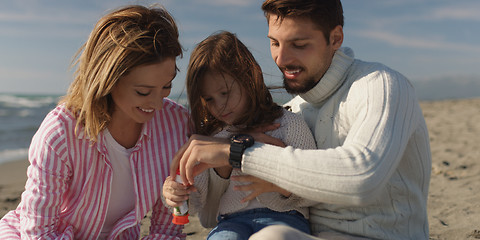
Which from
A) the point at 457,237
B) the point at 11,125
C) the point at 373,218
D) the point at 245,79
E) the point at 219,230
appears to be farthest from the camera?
the point at 11,125

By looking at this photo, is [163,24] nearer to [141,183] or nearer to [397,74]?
[141,183]

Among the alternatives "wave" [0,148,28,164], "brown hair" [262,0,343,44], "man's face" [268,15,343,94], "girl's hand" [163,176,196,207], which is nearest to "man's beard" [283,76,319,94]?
"man's face" [268,15,343,94]

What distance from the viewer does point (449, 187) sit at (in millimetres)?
4816

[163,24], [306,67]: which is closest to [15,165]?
[163,24]

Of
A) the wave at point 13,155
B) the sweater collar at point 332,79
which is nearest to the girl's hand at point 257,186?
the sweater collar at point 332,79

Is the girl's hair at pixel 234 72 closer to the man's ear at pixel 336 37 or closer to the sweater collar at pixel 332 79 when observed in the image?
the sweater collar at pixel 332 79

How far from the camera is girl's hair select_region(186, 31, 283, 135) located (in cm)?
241

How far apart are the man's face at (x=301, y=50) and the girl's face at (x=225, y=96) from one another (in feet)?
0.99

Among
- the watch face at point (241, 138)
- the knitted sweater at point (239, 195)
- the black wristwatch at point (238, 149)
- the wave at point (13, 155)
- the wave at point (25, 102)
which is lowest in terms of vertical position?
the wave at point (25, 102)

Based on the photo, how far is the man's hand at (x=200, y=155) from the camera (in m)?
1.98

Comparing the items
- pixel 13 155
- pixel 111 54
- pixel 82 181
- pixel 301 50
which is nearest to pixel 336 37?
pixel 301 50

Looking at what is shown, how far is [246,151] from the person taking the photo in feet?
6.23

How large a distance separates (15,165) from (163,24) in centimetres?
618

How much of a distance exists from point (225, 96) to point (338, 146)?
0.73m
